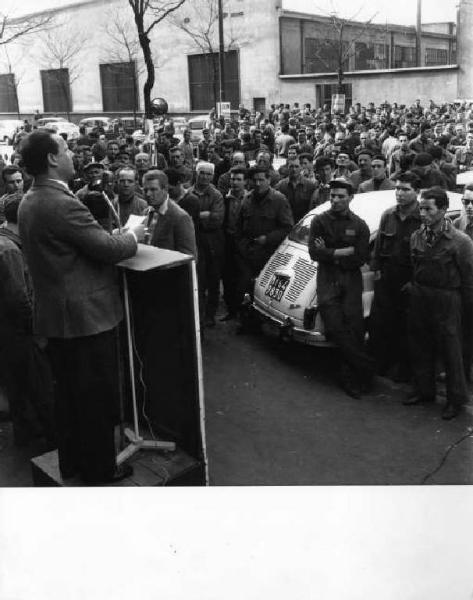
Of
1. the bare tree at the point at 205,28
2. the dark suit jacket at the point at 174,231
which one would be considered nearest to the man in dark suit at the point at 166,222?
the dark suit jacket at the point at 174,231

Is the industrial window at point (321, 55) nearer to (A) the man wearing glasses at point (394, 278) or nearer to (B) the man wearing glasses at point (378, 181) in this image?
(B) the man wearing glasses at point (378, 181)

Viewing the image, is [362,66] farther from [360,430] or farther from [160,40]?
[360,430]

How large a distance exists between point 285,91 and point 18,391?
37329 mm

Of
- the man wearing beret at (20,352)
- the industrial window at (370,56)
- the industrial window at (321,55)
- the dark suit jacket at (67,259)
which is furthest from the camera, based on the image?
the industrial window at (370,56)

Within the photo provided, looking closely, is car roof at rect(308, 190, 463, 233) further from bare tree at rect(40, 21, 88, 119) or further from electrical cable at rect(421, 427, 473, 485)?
bare tree at rect(40, 21, 88, 119)

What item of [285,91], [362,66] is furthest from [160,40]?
[362,66]

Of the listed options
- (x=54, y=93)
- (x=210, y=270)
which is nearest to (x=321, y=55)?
(x=54, y=93)

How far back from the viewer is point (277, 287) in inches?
275

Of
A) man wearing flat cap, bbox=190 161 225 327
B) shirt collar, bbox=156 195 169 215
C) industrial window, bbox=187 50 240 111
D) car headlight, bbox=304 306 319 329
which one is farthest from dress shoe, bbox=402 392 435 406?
industrial window, bbox=187 50 240 111

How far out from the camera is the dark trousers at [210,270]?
7828mm

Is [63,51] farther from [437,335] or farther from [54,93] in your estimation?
[437,335]

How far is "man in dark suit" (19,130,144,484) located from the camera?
11.3 ft

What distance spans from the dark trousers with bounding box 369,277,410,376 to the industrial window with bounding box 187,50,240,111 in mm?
35785

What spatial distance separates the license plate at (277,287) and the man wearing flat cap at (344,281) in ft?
2.22
